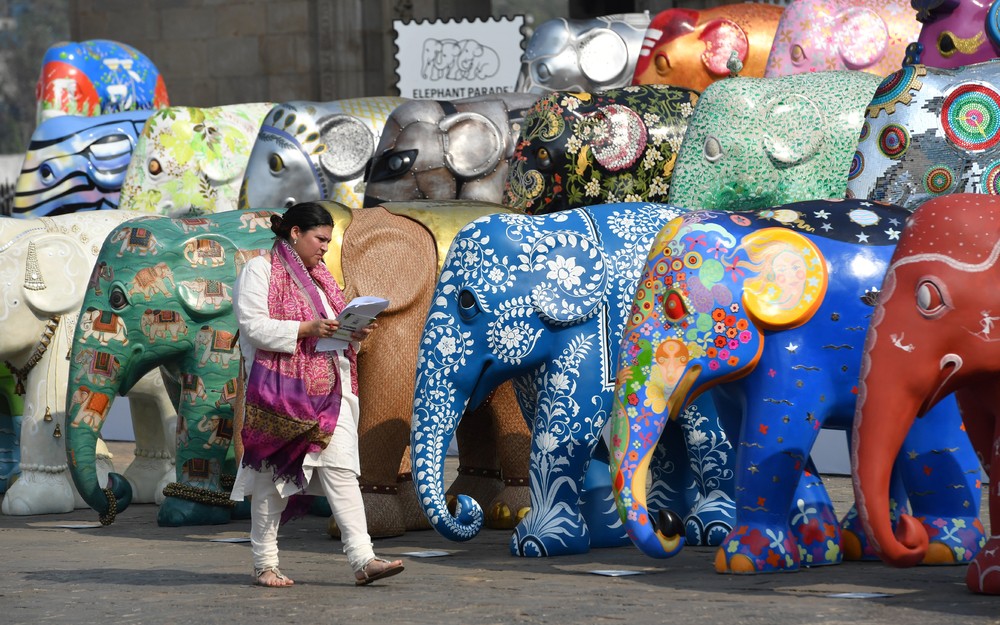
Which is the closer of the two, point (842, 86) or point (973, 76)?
point (973, 76)

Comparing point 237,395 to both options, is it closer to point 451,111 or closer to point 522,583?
point 522,583

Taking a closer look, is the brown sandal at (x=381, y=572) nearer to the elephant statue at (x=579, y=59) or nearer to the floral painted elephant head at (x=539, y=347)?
the floral painted elephant head at (x=539, y=347)

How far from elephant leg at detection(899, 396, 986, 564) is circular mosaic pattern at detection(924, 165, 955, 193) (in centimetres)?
103

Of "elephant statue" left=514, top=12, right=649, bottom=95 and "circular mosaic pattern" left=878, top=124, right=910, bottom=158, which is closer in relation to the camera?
"circular mosaic pattern" left=878, top=124, right=910, bottom=158

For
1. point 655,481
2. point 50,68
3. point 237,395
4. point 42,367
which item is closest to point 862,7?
point 655,481

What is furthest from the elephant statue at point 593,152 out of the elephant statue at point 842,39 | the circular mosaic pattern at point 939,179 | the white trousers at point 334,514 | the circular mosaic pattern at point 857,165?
the white trousers at point 334,514

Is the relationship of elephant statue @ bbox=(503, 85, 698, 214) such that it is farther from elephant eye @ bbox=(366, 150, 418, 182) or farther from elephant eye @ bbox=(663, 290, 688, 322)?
elephant eye @ bbox=(663, 290, 688, 322)

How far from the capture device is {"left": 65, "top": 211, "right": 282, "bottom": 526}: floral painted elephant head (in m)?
7.70

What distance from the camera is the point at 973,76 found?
6.91m

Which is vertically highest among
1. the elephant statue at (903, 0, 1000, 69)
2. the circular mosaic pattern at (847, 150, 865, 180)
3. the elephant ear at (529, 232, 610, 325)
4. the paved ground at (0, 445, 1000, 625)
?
the elephant statue at (903, 0, 1000, 69)

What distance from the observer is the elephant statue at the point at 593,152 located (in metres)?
8.06

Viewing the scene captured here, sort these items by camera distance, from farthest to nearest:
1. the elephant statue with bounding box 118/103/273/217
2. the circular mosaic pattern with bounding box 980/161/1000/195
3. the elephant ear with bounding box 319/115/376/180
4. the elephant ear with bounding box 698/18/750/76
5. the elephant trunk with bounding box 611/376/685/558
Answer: the elephant statue with bounding box 118/103/273/217 < the elephant ear with bounding box 319/115/376/180 < the elephant ear with bounding box 698/18/750/76 < the circular mosaic pattern with bounding box 980/161/1000/195 < the elephant trunk with bounding box 611/376/685/558

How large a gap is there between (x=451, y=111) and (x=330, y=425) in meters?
3.44

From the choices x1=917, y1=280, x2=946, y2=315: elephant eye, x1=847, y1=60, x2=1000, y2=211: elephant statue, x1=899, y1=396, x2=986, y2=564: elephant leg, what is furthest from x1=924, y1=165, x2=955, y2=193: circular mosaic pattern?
x1=917, y1=280, x2=946, y2=315: elephant eye
